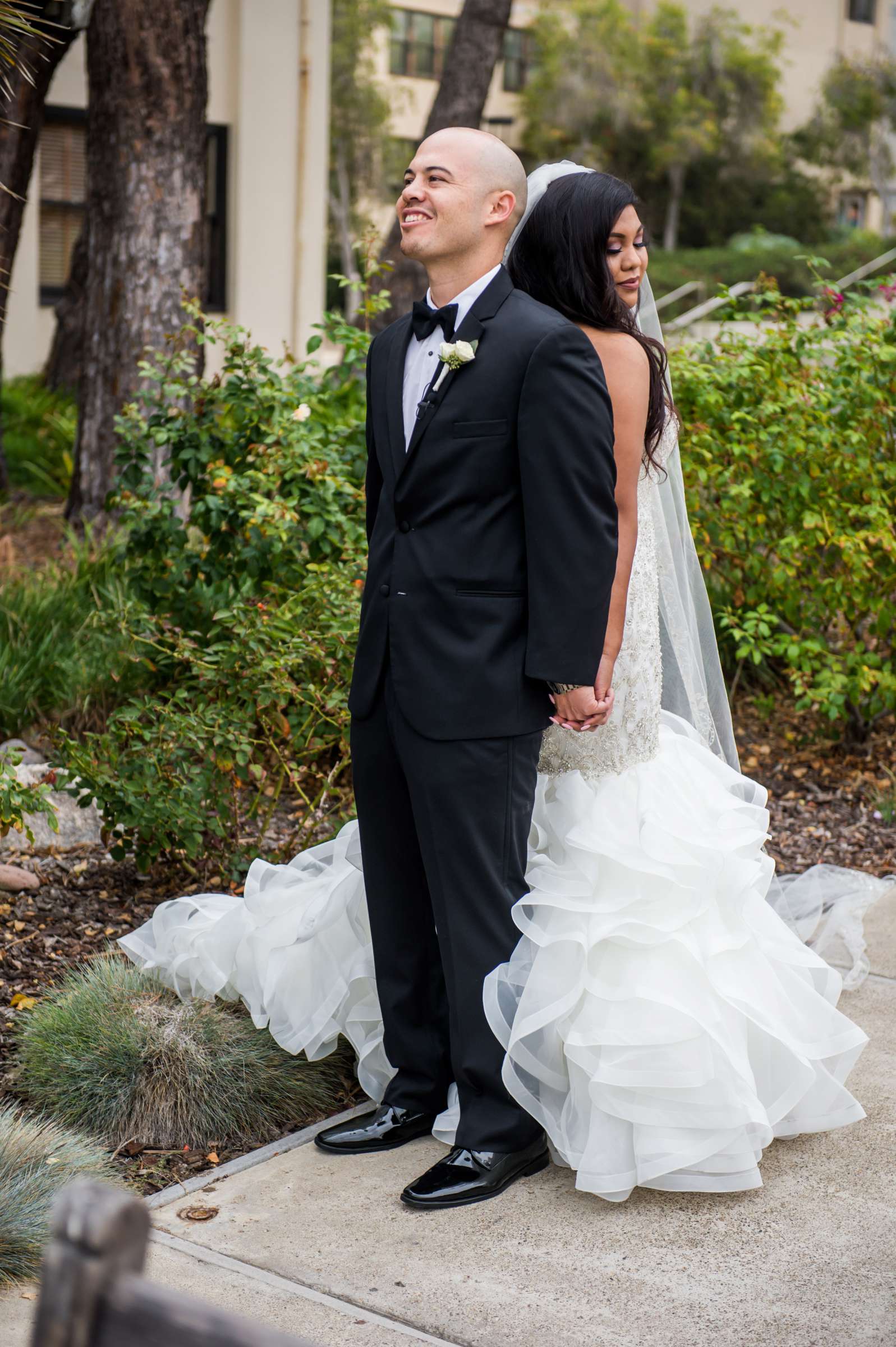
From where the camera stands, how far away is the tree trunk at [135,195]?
25.3ft

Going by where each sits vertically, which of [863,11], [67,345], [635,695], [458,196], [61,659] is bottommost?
[61,659]

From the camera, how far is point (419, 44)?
41750 millimetres

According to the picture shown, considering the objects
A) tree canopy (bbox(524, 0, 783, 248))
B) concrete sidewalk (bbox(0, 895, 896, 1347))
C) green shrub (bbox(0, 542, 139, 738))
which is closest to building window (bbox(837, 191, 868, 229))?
tree canopy (bbox(524, 0, 783, 248))

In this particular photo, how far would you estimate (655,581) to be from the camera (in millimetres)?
3582

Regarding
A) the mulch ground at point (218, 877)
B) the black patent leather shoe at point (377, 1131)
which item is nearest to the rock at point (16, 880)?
the mulch ground at point (218, 877)

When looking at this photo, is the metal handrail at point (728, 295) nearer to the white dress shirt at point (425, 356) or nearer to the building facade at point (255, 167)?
the white dress shirt at point (425, 356)

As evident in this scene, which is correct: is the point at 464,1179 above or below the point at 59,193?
below

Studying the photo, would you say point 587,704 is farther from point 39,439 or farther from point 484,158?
point 39,439

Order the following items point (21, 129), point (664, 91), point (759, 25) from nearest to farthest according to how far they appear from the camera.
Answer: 1. point (21, 129)
2. point (664, 91)
3. point (759, 25)

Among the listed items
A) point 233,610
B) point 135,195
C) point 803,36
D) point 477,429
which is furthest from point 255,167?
point 803,36

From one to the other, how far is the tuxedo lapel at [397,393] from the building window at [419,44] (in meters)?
41.2

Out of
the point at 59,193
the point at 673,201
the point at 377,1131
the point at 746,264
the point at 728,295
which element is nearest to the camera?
the point at 377,1131

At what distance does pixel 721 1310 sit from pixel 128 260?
22.2 ft

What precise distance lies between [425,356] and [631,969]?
1.40 m
